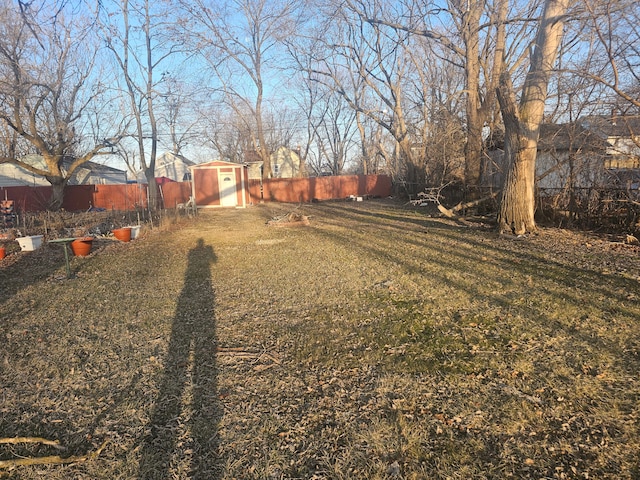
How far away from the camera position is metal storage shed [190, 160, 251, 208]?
2133 centimetres

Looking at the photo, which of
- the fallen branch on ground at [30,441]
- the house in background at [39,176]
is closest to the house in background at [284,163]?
the house in background at [39,176]

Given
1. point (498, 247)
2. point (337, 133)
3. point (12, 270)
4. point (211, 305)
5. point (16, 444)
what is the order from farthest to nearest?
point (337, 133) → point (498, 247) → point (12, 270) → point (211, 305) → point (16, 444)

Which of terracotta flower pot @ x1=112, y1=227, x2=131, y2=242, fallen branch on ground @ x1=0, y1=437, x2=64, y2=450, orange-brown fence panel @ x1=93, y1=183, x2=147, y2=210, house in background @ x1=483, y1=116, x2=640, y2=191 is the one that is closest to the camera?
fallen branch on ground @ x1=0, y1=437, x2=64, y2=450

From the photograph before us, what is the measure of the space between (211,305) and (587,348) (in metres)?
4.29

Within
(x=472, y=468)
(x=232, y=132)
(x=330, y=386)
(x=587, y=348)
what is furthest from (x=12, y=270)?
(x=232, y=132)

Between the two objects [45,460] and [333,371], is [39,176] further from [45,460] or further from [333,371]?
[333,371]

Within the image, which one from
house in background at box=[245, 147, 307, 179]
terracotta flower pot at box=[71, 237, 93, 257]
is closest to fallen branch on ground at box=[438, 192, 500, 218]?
terracotta flower pot at box=[71, 237, 93, 257]

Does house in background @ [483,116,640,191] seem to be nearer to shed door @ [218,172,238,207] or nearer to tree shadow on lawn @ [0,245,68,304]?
tree shadow on lawn @ [0,245,68,304]

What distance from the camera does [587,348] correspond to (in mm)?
3383

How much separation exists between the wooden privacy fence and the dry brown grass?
17.2 meters

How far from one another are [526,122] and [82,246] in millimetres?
10564

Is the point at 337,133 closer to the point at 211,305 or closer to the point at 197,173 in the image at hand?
the point at 197,173

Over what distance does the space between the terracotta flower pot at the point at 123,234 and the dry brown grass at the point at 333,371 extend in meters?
3.30

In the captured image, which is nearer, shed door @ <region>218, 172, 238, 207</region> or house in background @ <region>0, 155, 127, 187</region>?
shed door @ <region>218, 172, 238, 207</region>
